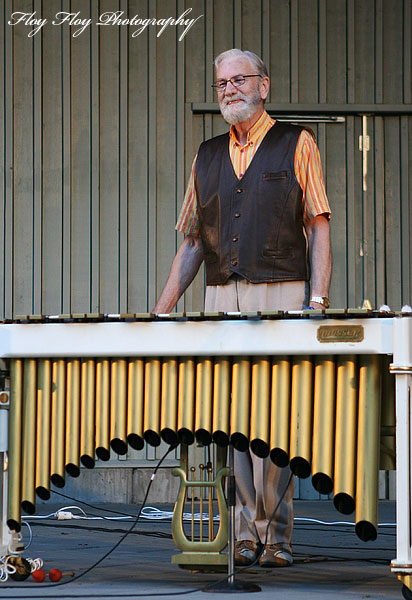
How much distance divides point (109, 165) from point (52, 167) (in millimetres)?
410

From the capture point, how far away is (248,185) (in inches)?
213

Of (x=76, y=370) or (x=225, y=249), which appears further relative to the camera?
(x=225, y=249)

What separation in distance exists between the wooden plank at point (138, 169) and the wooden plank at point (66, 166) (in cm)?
44

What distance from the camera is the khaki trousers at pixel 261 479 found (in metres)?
5.29

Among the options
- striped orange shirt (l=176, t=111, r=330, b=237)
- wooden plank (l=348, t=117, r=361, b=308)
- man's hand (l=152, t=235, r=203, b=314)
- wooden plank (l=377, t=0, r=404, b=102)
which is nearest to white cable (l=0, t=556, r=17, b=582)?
man's hand (l=152, t=235, r=203, b=314)

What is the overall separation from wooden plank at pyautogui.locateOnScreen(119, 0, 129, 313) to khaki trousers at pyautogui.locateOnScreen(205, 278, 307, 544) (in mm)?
3368

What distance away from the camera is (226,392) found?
4453mm

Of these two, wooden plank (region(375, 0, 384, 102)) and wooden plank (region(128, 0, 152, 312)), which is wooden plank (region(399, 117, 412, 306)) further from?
wooden plank (region(128, 0, 152, 312))

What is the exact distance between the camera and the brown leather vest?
17.6 ft

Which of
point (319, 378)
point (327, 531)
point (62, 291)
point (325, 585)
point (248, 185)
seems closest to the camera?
point (319, 378)

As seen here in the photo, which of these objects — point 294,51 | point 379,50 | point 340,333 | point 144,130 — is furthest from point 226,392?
point 379,50

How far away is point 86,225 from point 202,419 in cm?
445

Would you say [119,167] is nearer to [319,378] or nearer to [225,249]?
[225,249]

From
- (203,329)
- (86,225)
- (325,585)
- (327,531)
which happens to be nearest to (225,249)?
(203,329)
